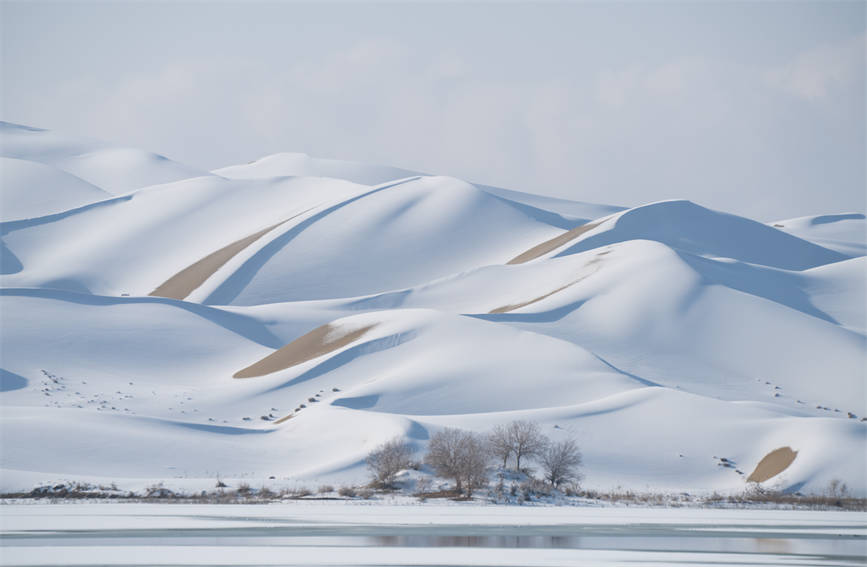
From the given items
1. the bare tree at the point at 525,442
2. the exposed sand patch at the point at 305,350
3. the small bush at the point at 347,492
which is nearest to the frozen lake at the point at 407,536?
Result: the small bush at the point at 347,492

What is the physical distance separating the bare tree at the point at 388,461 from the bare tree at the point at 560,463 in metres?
6.84

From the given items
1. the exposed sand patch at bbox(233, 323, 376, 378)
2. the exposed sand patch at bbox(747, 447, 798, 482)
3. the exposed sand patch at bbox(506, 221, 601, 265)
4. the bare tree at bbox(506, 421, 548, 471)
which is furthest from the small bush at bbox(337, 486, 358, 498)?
the exposed sand patch at bbox(506, 221, 601, 265)

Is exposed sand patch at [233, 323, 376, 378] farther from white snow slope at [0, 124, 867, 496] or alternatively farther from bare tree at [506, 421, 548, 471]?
bare tree at [506, 421, 548, 471]

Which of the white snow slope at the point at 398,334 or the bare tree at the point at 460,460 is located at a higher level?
the white snow slope at the point at 398,334

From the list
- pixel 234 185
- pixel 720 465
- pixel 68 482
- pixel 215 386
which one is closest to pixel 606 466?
pixel 720 465

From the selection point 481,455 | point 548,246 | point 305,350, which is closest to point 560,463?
point 481,455

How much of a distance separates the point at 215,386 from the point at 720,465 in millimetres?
40655

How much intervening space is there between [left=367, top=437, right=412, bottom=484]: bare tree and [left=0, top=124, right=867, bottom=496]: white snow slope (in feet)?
12.0

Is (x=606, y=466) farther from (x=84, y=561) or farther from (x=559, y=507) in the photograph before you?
(x=84, y=561)

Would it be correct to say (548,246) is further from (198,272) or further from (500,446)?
(500,446)

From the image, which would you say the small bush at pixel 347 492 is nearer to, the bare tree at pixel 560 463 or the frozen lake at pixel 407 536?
the frozen lake at pixel 407 536

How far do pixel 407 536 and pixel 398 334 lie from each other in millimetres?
57085

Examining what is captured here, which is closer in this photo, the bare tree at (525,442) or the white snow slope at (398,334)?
the bare tree at (525,442)

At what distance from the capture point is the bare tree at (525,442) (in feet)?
203
